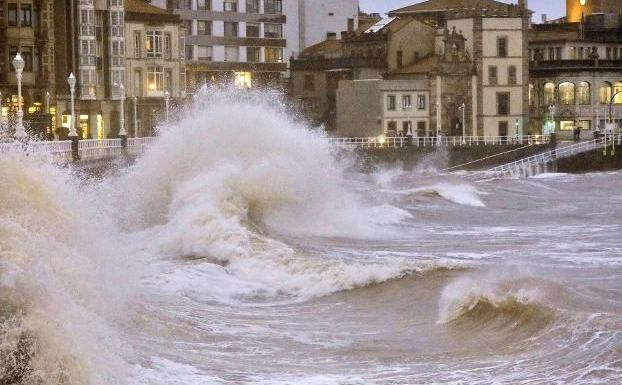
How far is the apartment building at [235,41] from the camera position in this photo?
10394 cm

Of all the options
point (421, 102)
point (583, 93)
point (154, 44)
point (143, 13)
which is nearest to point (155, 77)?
point (154, 44)

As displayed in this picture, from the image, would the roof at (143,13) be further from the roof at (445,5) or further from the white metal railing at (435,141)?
the roof at (445,5)

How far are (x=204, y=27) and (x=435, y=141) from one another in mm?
27373

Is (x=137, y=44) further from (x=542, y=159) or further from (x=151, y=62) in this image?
(x=542, y=159)

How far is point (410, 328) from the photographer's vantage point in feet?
68.3

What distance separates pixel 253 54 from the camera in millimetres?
106438

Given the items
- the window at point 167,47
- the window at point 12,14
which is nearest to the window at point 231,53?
the window at point 167,47

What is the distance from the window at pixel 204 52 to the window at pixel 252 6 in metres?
4.43

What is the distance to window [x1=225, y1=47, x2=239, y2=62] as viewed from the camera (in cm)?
10556

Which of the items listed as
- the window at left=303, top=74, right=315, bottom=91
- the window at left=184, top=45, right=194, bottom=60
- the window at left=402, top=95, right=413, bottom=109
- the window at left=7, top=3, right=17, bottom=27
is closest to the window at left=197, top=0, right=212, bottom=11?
the window at left=184, top=45, right=194, bottom=60

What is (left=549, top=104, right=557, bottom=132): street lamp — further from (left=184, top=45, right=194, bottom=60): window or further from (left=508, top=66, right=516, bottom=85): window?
(left=184, top=45, right=194, bottom=60): window

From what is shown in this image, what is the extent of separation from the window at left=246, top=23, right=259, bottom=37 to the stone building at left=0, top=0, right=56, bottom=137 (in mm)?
38022

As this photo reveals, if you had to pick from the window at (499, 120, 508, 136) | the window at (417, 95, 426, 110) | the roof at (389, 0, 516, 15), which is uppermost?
→ the roof at (389, 0, 516, 15)

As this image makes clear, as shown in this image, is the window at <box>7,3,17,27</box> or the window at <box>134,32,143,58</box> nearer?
the window at <box>7,3,17,27</box>
